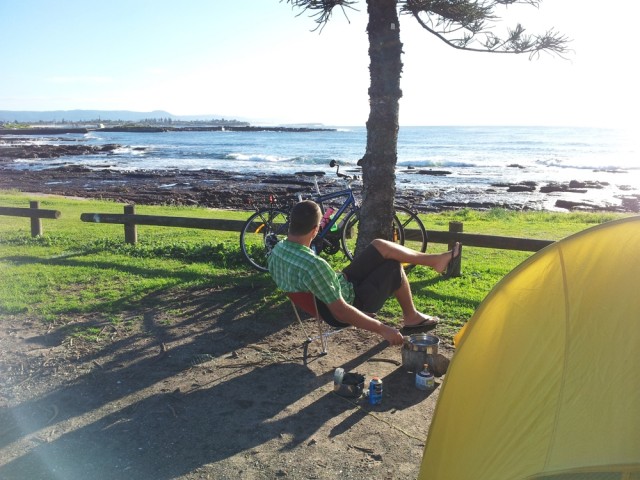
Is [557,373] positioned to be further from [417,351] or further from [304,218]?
[304,218]

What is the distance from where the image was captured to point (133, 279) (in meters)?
7.17

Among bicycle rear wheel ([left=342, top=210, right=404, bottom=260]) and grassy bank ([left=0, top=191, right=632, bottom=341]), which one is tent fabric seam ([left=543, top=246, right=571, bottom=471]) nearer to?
grassy bank ([left=0, top=191, right=632, bottom=341])

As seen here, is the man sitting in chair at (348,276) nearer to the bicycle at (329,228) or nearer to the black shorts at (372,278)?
the black shorts at (372,278)

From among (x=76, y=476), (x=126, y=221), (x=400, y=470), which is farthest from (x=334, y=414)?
(x=126, y=221)

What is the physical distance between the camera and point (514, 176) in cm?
3738

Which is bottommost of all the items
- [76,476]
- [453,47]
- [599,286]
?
[76,476]

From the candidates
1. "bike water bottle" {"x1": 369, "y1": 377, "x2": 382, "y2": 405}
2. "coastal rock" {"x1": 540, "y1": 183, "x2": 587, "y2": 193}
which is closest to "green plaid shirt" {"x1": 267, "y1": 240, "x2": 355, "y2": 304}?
"bike water bottle" {"x1": 369, "y1": 377, "x2": 382, "y2": 405}

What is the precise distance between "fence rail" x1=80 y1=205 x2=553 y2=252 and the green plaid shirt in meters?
3.15

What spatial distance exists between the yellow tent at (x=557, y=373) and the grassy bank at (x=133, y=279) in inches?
107

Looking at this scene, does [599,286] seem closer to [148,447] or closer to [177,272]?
[148,447]

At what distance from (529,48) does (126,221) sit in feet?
20.9

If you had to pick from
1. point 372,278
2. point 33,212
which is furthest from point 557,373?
point 33,212

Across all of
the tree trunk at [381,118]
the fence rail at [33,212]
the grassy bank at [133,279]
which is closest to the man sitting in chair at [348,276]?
the grassy bank at [133,279]

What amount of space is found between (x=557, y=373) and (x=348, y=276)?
2433mm
